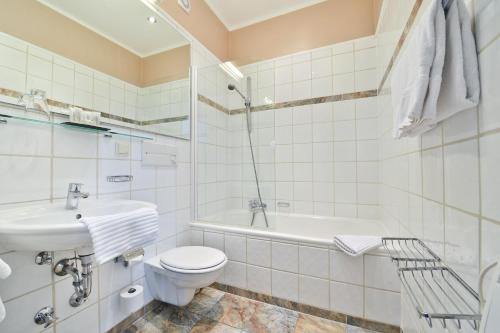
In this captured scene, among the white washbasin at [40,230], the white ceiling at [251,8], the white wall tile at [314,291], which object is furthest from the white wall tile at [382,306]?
the white ceiling at [251,8]

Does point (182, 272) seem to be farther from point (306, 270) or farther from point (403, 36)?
point (403, 36)

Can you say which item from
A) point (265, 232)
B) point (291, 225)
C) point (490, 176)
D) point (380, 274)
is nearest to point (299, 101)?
point (291, 225)

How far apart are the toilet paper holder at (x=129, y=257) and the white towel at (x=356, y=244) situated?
1.27 m

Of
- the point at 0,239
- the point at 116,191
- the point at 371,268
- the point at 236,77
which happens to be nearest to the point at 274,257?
the point at 371,268

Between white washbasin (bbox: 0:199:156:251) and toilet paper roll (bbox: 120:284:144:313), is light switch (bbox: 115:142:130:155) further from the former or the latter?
toilet paper roll (bbox: 120:284:144:313)

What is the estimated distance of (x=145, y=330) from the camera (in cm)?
131

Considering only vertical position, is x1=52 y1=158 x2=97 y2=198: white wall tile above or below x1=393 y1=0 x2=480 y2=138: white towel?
below

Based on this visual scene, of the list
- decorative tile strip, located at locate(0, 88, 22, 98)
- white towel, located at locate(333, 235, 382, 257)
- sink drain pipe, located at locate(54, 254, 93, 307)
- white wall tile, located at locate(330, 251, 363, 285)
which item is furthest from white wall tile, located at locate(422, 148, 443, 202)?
decorative tile strip, located at locate(0, 88, 22, 98)

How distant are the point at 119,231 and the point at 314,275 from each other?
1.21 metres

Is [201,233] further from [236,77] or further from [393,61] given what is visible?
[393,61]

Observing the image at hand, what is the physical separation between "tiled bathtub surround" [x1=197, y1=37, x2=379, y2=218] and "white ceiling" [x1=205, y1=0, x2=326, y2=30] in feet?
1.70

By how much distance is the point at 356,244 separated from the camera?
131 centimetres

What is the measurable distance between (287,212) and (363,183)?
2.72ft

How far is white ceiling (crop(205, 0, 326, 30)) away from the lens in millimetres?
2229
